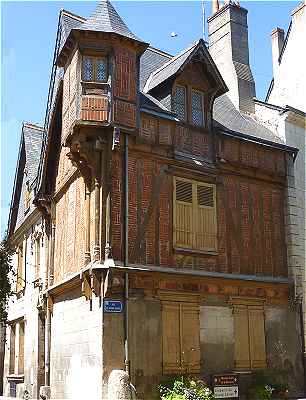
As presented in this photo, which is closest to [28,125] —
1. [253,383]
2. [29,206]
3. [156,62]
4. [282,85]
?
[29,206]

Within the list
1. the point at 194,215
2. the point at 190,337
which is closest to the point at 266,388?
the point at 190,337

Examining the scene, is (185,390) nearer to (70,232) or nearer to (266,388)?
(266,388)

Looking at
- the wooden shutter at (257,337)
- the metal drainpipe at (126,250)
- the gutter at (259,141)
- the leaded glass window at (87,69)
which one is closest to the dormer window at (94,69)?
the leaded glass window at (87,69)

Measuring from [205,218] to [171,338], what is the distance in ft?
10.6

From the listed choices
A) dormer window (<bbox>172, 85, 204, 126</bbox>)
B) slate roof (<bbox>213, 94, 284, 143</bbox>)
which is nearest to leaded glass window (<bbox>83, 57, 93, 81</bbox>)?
dormer window (<bbox>172, 85, 204, 126</bbox>)

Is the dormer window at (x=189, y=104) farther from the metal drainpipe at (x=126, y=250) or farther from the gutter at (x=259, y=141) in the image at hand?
the metal drainpipe at (x=126, y=250)

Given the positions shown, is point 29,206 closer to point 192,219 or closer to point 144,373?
point 192,219

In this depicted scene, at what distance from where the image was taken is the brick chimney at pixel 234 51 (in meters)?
19.0

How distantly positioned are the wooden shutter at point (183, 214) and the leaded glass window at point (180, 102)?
71.7 inches

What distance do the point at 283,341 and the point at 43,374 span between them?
7.19 metres

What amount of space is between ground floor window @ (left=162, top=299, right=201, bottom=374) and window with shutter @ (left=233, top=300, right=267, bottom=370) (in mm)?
1339

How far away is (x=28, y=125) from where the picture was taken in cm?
2278

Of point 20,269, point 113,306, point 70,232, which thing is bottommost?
point 113,306

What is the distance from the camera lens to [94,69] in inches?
524
